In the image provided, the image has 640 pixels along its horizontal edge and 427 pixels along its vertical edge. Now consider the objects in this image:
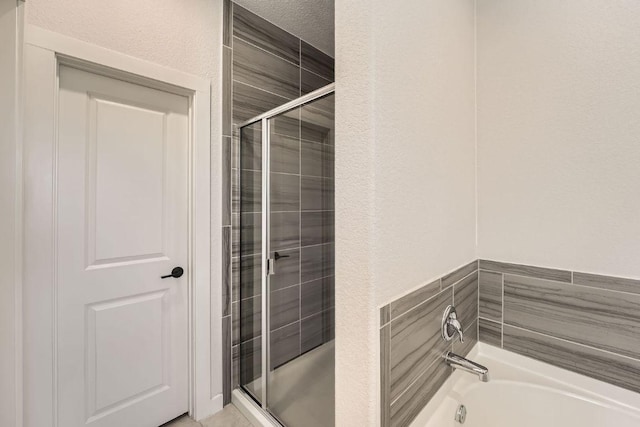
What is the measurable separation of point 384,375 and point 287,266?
1.08 m

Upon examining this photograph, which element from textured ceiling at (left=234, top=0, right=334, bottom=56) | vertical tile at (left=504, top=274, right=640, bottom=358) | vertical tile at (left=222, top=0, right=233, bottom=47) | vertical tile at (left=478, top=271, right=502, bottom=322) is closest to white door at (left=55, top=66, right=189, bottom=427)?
vertical tile at (left=222, top=0, right=233, bottom=47)

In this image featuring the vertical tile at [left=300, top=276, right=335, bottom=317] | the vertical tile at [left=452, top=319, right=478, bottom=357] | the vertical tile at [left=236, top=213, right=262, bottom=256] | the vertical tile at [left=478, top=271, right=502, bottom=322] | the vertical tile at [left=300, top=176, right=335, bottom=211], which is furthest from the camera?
the vertical tile at [left=236, top=213, right=262, bottom=256]

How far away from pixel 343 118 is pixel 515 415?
1499 millimetres

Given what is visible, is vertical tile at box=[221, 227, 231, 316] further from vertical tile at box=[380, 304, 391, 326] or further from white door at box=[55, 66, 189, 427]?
vertical tile at box=[380, 304, 391, 326]

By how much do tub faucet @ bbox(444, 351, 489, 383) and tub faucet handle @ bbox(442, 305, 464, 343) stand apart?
75 millimetres

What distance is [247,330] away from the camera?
1.85 m

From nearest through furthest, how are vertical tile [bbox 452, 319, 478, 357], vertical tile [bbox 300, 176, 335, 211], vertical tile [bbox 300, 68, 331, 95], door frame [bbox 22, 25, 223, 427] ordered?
door frame [bbox 22, 25, 223, 427] < vertical tile [bbox 452, 319, 478, 357] < vertical tile [bbox 300, 176, 335, 211] < vertical tile [bbox 300, 68, 331, 95]

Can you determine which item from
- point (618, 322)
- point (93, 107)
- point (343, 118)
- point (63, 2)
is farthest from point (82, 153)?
point (618, 322)

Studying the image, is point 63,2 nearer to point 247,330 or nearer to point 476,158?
point 247,330

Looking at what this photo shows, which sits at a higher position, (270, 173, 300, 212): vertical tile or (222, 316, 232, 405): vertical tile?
(270, 173, 300, 212): vertical tile

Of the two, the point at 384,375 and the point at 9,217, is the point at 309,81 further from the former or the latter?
the point at 384,375

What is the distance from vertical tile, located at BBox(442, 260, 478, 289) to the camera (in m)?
1.18

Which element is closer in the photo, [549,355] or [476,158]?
[549,355]

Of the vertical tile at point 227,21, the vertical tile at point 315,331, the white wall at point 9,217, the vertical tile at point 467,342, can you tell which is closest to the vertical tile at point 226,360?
the vertical tile at point 315,331
